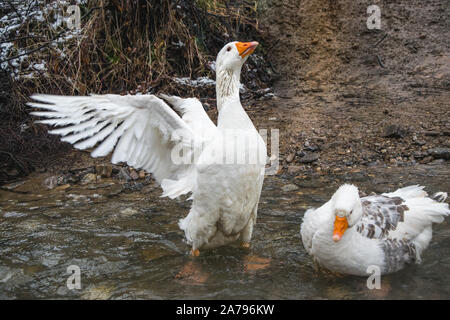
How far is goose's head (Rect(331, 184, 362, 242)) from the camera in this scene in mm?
3047

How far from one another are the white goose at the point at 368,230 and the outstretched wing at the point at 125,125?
1.31 metres

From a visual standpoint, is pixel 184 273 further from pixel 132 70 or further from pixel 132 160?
pixel 132 70

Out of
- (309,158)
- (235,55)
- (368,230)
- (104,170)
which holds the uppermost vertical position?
(235,55)

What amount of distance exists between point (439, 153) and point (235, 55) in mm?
3027

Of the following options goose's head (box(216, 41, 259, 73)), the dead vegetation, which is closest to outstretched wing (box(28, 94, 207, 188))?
goose's head (box(216, 41, 259, 73))

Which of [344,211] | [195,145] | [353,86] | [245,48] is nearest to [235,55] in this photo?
[245,48]

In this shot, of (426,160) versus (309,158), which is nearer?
(426,160)

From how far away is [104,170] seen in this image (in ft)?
18.9

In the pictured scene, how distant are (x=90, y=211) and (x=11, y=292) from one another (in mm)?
1692

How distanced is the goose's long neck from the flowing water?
3.85 ft

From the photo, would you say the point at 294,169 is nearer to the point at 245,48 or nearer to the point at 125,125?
the point at 245,48

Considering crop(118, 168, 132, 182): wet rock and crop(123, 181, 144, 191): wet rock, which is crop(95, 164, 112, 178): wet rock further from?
crop(123, 181, 144, 191): wet rock

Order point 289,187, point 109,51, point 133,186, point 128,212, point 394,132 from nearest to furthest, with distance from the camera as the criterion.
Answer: point 128,212, point 289,187, point 133,186, point 394,132, point 109,51

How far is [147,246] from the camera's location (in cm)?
400
